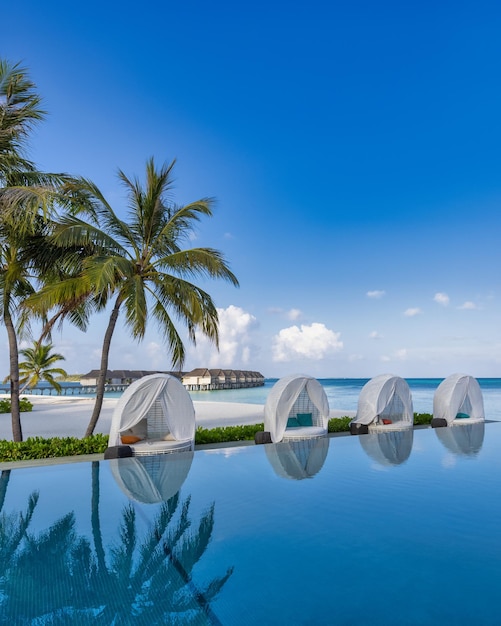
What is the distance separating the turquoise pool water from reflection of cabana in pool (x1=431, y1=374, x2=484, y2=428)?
17.5 ft

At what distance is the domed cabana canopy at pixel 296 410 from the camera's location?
1027 centimetres

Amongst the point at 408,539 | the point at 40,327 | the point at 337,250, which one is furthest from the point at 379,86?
the point at 408,539

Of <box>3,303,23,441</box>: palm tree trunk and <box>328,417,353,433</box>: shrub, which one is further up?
<box>3,303,23,441</box>: palm tree trunk

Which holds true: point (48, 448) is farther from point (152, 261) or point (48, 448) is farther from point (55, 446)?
point (152, 261)

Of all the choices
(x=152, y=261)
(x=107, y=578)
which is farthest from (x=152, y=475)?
(x=152, y=261)

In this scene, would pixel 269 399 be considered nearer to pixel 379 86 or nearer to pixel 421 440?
pixel 421 440

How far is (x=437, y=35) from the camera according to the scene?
12.6 m

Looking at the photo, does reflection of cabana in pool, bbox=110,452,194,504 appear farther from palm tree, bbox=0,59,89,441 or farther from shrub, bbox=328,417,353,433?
shrub, bbox=328,417,353,433

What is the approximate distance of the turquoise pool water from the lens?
341 cm

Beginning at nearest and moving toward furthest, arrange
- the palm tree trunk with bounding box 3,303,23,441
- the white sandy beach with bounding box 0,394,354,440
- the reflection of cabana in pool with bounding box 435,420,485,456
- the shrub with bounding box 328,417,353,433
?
the palm tree trunk with bounding box 3,303,23,441 < the reflection of cabana in pool with bounding box 435,420,485,456 < the shrub with bounding box 328,417,353,433 < the white sandy beach with bounding box 0,394,354,440

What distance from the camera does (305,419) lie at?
11.6 metres

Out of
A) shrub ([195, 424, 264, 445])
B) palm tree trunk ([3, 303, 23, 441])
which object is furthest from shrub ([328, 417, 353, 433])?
palm tree trunk ([3, 303, 23, 441])

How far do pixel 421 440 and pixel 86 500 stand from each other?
8477 millimetres

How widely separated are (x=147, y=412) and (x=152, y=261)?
11.7 feet
